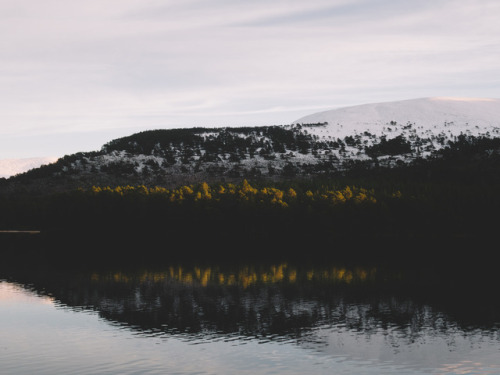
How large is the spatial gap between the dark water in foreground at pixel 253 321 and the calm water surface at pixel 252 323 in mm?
134

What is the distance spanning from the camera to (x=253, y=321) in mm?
71500

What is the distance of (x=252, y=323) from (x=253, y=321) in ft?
3.91

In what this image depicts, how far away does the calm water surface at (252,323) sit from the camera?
54.0 m

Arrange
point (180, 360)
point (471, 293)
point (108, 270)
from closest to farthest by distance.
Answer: point (180, 360), point (471, 293), point (108, 270)

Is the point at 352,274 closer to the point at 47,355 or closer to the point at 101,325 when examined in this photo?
the point at 101,325

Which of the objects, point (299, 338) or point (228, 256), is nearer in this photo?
point (299, 338)

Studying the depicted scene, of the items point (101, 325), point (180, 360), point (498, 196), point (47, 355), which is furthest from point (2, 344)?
point (498, 196)

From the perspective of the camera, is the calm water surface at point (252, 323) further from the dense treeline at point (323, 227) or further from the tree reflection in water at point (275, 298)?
the dense treeline at point (323, 227)

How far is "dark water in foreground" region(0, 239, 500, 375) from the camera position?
54.1 metres

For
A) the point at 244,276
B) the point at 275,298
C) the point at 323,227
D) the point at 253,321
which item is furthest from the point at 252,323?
the point at 323,227

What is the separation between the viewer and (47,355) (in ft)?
185

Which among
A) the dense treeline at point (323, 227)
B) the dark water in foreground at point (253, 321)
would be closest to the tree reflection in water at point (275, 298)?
the dark water in foreground at point (253, 321)

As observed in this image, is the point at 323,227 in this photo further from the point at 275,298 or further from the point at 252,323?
the point at 252,323

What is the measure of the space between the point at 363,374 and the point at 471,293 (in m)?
42.8
